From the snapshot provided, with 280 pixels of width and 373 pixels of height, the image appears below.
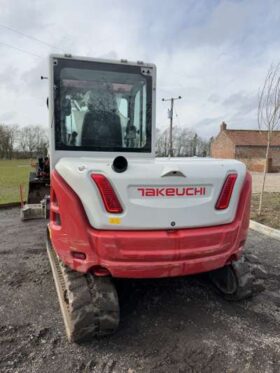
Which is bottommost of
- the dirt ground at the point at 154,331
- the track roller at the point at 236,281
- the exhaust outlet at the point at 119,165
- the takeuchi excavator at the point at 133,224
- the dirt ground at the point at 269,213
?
the dirt ground at the point at 269,213

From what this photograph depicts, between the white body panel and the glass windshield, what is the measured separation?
1004 mm

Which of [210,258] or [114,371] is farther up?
[210,258]

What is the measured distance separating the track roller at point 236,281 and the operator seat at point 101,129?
6.56 feet

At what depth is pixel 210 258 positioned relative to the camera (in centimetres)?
299

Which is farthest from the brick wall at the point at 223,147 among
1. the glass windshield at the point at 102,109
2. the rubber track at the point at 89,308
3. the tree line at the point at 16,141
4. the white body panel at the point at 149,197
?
the rubber track at the point at 89,308

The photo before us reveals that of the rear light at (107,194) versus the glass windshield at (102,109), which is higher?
the glass windshield at (102,109)

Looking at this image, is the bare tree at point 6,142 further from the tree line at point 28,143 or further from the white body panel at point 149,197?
the white body panel at point 149,197

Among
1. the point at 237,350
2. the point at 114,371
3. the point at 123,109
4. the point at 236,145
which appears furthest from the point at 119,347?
the point at 236,145

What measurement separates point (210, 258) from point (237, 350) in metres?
0.84

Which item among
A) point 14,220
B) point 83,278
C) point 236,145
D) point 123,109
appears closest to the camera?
point 83,278

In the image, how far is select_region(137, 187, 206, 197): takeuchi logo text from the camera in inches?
109

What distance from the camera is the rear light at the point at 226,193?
3002 mm

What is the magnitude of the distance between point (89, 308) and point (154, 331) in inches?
30.0

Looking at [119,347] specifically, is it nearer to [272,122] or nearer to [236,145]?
[272,122]
